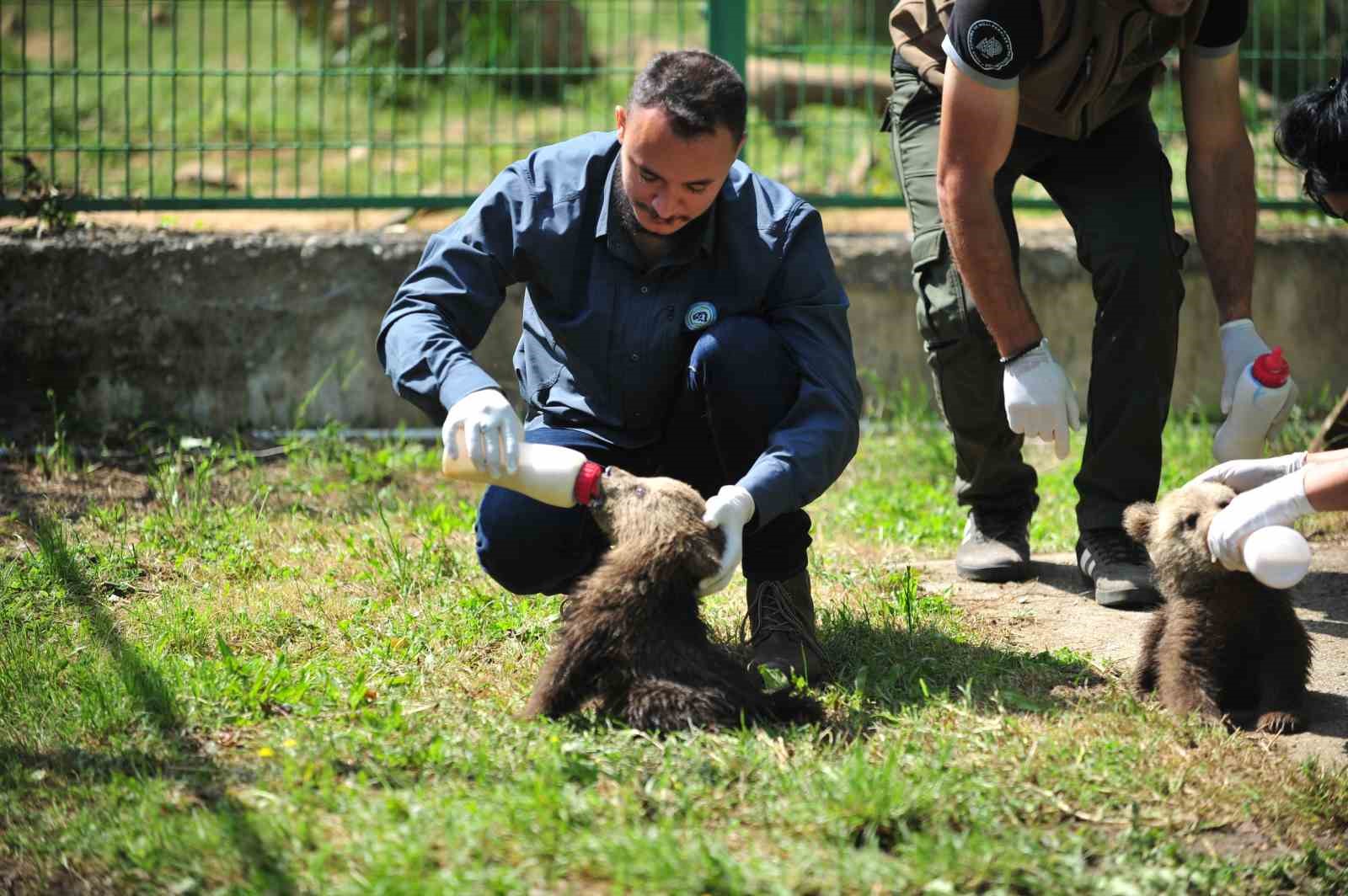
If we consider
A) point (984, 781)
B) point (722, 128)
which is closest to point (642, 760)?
point (984, 781)

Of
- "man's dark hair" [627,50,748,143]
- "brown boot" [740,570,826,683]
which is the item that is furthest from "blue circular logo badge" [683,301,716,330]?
"brown boot" [740,570,826,683]

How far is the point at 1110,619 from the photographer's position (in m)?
3.73

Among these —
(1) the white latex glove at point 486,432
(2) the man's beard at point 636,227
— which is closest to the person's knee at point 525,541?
(1) the white latex glove at point 486,432

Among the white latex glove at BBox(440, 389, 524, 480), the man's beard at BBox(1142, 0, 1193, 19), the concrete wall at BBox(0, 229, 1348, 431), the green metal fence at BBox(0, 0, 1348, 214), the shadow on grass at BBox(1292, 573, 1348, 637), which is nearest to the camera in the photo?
the white latex glove at BBox(440, 389, 524, 480)

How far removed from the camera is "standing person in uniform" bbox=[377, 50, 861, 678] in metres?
3.05

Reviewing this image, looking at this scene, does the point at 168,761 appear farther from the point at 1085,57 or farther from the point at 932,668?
the point at 1085,57

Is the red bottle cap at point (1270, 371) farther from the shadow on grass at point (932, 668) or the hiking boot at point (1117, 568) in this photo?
the shadow on grass at point (932, 668)

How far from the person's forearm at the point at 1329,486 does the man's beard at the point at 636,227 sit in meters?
1.41

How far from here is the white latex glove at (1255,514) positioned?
2859 millimetres

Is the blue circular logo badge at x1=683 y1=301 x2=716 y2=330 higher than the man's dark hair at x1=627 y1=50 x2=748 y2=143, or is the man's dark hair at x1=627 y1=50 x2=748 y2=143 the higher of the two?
the man's dark hair at x1=627 y1=50 x2=748 y2=143

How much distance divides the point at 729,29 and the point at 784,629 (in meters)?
3.57

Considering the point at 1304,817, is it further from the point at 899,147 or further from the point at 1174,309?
the point at 899,147

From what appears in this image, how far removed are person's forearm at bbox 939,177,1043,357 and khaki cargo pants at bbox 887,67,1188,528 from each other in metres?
0.23

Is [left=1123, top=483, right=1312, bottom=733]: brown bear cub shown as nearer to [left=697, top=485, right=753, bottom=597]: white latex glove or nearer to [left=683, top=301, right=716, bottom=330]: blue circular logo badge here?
[left=697, top=485, right=753, bottom=597]: white latex glove
